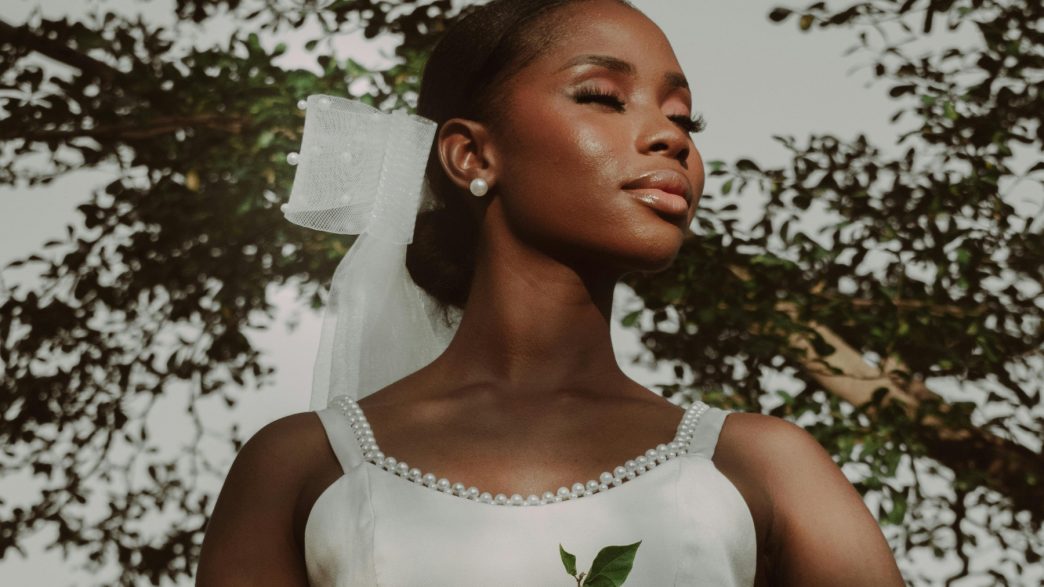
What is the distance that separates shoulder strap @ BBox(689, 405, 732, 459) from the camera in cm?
230

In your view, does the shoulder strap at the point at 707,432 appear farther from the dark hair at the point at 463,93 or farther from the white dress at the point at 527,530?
the dark hair at the point at 463,93

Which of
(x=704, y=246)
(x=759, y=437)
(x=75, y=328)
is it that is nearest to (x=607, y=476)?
(x=759, y=437)

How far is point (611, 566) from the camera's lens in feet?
5.74

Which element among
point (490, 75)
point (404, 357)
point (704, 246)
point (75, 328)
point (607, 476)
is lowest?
point (75, 328)

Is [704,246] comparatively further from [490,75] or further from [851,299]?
[490,75]

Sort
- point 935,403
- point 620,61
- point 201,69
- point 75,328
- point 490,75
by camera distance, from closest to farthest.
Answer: point 620,61 < point 490,75 < point 935,403 < point 201,69 < point 75,328

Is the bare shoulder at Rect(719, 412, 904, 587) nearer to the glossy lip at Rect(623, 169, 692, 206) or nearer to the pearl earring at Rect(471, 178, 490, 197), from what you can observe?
the glossy lip at Rect(623, 169, 692, 206)

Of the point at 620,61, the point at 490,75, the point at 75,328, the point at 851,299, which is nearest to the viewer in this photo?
the point at 620,61

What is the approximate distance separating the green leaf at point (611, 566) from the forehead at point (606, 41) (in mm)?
1051

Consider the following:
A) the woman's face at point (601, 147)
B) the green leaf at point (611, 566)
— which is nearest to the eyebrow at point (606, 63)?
the woman's face at point (601, 147)

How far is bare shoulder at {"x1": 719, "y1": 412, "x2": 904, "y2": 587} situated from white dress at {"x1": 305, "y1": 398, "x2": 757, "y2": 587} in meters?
0.08

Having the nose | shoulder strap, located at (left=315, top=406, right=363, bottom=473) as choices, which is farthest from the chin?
shoulder strap, located at (left=315, top=406, right=363, bottom=473)

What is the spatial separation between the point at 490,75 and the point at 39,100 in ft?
11.5

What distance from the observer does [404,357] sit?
288 cm
